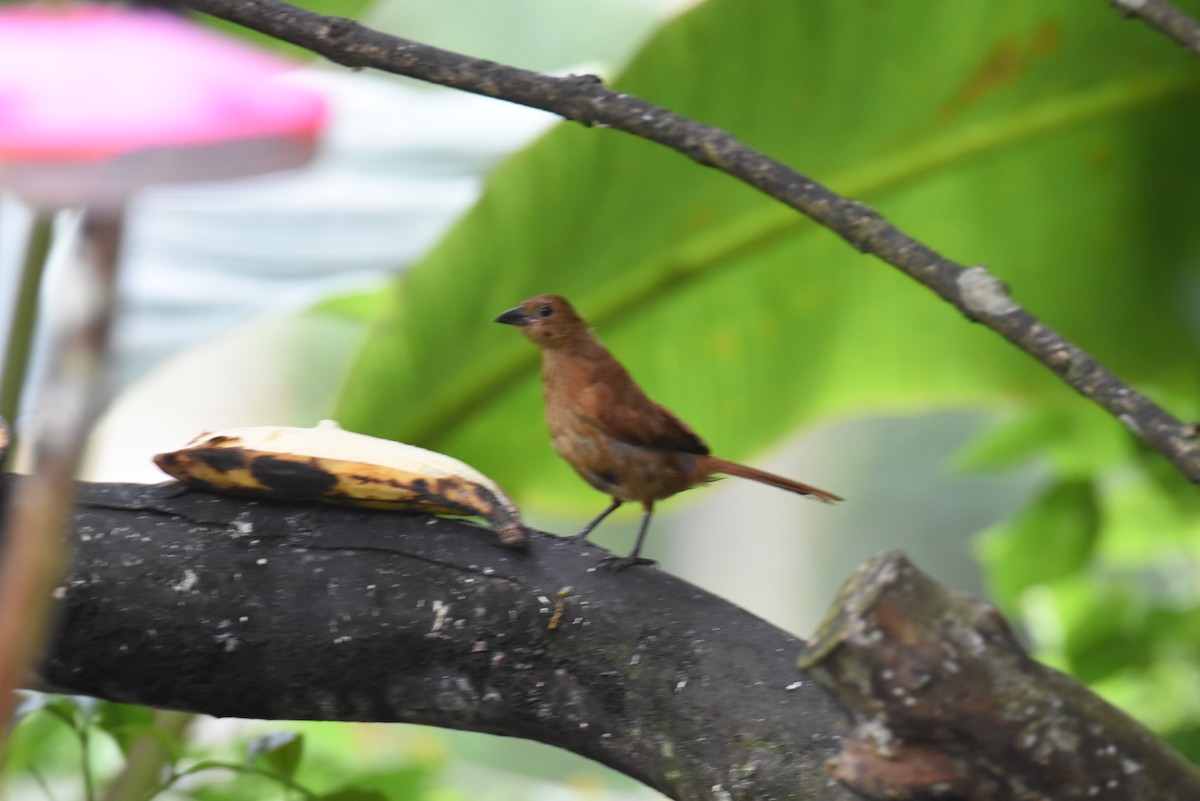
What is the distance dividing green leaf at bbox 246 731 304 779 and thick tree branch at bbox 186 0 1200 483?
673mm

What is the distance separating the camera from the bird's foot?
105 centimetres

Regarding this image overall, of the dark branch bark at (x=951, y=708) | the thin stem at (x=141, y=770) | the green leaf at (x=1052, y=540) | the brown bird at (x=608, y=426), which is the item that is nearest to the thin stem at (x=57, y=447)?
the dark branch bark at (x=951, y=708)

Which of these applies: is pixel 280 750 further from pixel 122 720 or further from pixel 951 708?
pixel 951 708

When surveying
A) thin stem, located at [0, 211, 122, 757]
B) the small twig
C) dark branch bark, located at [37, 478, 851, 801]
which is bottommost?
dark branch bark, located at [37, 478, 851, 801]

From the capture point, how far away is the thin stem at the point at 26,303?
1823 millimetres

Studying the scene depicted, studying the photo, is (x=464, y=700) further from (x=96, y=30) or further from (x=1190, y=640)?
(x=1190, y=640)

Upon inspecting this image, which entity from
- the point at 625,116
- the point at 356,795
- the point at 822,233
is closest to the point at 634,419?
the point at 625,116

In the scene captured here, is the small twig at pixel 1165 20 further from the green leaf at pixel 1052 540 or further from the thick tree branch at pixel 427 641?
the green leaf at pixel 1052 540

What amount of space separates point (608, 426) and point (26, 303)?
103 cm

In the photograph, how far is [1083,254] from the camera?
2268 millimetres

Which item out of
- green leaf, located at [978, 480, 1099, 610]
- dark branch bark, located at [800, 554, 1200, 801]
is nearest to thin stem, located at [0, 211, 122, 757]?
dark branch bark, located at [800, 554, 1200, 801]

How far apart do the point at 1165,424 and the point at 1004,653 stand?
1.10 ft

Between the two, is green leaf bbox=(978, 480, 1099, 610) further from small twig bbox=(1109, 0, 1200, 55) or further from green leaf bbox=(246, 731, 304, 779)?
green leaf bbox=(246, 731, 304, 779)

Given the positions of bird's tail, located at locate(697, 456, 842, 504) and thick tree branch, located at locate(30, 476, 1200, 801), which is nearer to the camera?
thick tree branch, located at locate(30, 476, 1200, 801)
